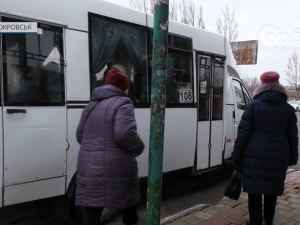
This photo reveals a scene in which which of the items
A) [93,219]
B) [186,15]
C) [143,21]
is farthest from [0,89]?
[186,15]

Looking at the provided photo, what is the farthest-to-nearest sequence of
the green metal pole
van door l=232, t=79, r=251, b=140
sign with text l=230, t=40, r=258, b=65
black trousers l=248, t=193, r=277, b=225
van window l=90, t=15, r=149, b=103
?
sign with text l=230, t=40, r=258, b=65 < van door l=232, t=79, r=251, b=140 < van window l=90, t=15, r=149, b=103 < black trousers l=248, t=193, r=277, b=225 < the green metal pole

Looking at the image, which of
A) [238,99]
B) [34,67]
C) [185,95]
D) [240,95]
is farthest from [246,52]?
[34,67]

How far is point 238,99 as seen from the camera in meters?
6.79

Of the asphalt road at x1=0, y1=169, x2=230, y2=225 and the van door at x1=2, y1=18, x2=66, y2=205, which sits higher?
Result: the van door at x1=2, y1=18, x2=66, y2=205

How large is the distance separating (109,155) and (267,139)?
1628 millimetres

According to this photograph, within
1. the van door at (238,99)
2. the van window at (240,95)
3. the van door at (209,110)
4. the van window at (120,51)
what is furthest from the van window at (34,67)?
the van window at (240,95)

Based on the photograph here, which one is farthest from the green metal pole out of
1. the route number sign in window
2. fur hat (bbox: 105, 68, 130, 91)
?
the route number sign in window

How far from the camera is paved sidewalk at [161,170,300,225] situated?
3904 millimetres

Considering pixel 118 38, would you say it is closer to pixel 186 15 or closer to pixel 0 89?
pixel 0 89

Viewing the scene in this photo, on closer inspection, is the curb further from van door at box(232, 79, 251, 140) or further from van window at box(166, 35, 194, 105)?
van door at box(232, 79, 251, 140)

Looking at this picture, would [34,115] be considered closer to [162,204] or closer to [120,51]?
[120,51]

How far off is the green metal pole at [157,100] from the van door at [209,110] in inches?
117

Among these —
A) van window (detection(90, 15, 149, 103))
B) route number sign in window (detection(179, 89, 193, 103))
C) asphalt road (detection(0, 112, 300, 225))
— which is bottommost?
asphalt road (detection(0, 112, 300, 225))

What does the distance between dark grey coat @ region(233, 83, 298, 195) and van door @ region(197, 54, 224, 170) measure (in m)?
2.20
